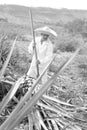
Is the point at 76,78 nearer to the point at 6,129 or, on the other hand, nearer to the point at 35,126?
the point at 35,126

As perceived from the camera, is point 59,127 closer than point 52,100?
Yes

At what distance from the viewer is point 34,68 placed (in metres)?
5.11

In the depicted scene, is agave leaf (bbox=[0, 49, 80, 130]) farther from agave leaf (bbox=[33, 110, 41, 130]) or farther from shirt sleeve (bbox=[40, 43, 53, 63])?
shirt sleeve (bbox=[40, 43, 53, 63])

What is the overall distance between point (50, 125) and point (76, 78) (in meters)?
4.02

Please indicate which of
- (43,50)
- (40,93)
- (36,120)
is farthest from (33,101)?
(43,50)

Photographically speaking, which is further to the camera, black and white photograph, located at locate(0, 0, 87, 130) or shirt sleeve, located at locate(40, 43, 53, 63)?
shirt sleeve, located at locate(40, 43, 53, 63)

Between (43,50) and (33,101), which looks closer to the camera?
(33,101)

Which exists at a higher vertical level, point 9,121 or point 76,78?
point 9,121

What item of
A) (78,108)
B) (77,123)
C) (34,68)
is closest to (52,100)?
(78,108)

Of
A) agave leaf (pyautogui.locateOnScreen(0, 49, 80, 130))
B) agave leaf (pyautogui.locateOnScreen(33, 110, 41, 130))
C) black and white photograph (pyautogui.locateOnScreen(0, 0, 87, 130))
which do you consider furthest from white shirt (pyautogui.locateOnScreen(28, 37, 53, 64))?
agave leaf (pyautogui.locateOnScreen(0, 49, 80, 130))

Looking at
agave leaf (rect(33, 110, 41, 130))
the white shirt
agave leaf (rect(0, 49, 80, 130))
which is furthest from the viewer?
the white shirt

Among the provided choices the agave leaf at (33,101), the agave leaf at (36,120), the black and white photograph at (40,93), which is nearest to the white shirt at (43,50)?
the black and white photograph at (40,93)

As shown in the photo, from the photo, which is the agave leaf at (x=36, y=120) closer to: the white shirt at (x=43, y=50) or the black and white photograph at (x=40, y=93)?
the black and white photograph at (x=40, y=93)

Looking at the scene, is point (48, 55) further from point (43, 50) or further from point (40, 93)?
point (40, 93)
